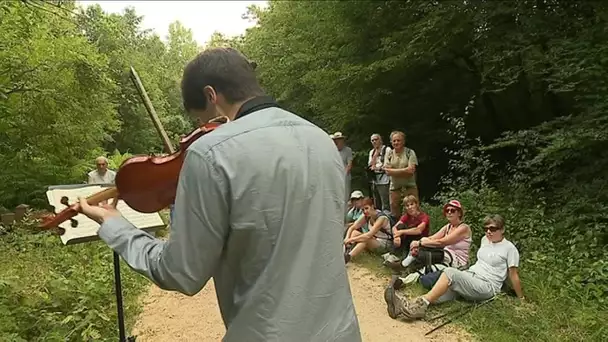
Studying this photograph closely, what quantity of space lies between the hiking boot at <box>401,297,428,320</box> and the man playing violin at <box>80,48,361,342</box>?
136 inches

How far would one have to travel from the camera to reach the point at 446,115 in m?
10.4

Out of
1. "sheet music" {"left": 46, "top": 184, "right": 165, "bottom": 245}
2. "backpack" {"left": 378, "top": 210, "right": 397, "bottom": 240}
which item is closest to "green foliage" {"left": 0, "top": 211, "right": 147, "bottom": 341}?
"sheet music" {"left": 46, "top": 184, "right": 165, "bottom": 245}

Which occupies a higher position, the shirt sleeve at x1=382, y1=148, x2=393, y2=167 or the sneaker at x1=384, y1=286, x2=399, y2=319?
the shirt sleeve at x1=382, y1=148, x2=393, y2=167

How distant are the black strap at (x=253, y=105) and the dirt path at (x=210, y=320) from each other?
3.50 meters

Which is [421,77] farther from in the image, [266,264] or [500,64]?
[266,264]

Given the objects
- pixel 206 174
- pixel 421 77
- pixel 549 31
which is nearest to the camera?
pixel 206 174

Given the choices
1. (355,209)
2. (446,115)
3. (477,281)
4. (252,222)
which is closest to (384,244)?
(355,209)

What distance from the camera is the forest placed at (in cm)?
507

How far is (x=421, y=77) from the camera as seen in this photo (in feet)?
35.7

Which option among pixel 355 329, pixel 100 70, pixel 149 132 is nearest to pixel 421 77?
pixel 100 70

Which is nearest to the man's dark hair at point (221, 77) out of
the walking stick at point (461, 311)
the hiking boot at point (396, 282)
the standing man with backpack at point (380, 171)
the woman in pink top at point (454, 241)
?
the walking stick at point (461, 311)

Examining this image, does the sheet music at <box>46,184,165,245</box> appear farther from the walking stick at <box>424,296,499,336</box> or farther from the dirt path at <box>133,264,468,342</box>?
the walking stick at <box>424,296,499,336</box>

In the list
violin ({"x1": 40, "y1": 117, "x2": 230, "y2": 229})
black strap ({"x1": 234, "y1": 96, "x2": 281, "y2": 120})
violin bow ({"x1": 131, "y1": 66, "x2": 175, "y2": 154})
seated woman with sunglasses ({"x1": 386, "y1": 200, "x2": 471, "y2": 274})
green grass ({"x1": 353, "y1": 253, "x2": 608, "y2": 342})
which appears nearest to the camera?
black strap ({"x1": 234, "y1": 96, "x2": 281, "y2": 120})

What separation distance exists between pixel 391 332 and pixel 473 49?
5.49 meters
